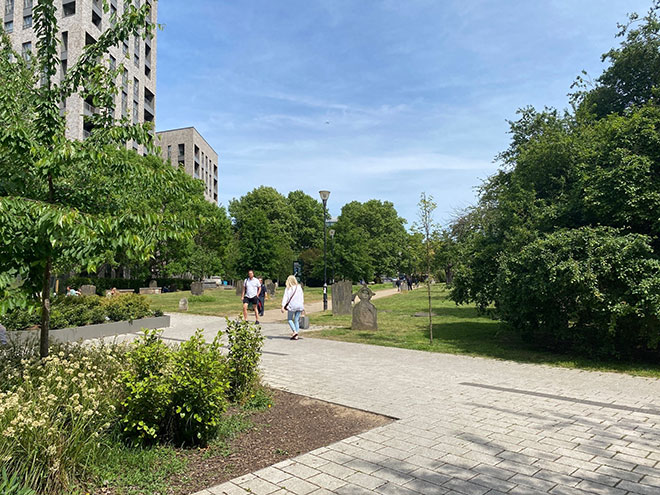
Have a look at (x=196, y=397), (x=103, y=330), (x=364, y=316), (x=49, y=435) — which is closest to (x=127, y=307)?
(x=103, y=330)

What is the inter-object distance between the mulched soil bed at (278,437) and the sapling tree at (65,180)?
2142 millimetres

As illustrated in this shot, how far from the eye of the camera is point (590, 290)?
8422 mm

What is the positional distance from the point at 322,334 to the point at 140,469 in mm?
10111

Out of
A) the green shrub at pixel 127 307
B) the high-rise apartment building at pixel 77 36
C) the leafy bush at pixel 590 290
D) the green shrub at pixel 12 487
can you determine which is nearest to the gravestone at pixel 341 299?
the green shrub at pixel 127 307

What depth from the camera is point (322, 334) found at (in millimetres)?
13805

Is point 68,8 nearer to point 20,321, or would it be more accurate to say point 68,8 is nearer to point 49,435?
point 20,321

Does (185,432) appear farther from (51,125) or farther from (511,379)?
(511,379)

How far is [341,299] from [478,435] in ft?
48.9

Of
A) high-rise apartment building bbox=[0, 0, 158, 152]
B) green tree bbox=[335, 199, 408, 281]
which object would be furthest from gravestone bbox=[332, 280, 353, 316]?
green tree bbox=[335, 199, 408, 281]

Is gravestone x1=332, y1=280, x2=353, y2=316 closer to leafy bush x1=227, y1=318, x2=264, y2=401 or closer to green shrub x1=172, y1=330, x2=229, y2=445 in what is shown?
leafy bush x1=227, y1=318, x2=264, y2=401

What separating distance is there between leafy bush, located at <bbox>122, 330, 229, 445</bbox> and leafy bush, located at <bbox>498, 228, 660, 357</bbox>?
22.4 feet

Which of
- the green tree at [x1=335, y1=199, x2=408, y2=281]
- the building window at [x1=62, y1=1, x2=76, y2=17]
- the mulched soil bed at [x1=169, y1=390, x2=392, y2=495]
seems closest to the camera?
the mulched soil bed at [x1=169, y1=390, x2=392, y2=495]

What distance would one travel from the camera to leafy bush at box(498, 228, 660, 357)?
824 centimetres

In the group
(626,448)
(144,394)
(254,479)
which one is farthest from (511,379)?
(144,394)
